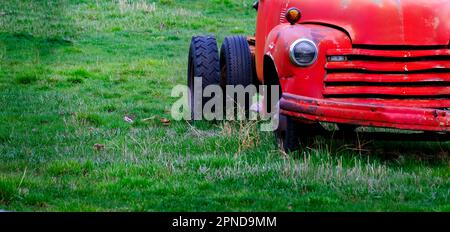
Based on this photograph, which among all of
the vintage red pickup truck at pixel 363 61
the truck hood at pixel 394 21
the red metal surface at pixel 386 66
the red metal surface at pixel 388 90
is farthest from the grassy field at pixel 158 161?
the truck hood at pixel 394 21

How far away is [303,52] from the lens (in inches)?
295

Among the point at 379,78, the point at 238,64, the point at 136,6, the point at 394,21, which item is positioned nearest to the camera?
the point at 379,78

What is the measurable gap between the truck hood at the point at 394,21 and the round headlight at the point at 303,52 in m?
0.35

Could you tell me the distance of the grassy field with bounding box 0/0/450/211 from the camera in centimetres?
643

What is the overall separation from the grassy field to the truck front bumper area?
37 centimetres

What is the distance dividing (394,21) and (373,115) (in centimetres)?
94

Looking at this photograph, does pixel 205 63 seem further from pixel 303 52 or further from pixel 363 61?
pixel 363 61

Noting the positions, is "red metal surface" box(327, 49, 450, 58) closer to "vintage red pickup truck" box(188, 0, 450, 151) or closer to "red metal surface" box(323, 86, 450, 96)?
"vintage red pickup truck" box(188, 0, 450, 151)

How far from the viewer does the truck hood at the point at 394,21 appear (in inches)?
296

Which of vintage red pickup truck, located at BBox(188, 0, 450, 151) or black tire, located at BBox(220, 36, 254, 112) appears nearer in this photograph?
vintage red pickup truck, located at BBox(188, 0, 450, 151)

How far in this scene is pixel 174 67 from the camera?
15547 mm

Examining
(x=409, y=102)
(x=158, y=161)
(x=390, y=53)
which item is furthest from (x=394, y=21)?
(x=158, y=161)

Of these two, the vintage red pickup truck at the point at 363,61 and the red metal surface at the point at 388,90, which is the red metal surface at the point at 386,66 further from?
the red metal surface at the point at 388,90

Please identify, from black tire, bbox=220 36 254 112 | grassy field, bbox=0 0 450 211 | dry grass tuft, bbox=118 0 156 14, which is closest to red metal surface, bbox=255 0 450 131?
grassy field, bbox=0 0 450 211
